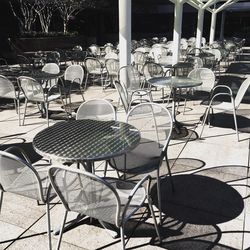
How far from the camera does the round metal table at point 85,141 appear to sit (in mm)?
2287

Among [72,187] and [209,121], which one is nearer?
[72,187]

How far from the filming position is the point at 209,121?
527 cm

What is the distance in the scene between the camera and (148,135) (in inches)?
129

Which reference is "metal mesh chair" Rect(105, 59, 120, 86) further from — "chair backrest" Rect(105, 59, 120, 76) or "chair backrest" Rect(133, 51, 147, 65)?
"chair backrest" Rect(133, 51, 147, 65)

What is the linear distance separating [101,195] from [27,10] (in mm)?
15685

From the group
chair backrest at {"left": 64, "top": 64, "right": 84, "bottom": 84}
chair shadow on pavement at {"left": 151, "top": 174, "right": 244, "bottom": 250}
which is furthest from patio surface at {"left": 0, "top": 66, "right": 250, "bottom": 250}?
chair backrest at {"left": 64, "top": 64, "right": 84, "bottom": 84}

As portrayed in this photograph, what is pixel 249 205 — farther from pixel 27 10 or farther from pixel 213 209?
pixel 27 10

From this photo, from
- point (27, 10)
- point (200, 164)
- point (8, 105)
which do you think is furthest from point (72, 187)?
point (27, 10)

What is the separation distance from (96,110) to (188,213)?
1.43m

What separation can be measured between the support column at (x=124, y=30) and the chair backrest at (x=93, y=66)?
1.78 m

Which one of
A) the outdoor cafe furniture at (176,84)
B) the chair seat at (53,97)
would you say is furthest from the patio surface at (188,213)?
the chair seat at (53,97)

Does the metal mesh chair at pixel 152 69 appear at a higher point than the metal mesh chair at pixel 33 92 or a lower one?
higher

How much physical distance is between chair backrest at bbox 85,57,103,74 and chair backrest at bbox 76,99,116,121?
4.65 metres

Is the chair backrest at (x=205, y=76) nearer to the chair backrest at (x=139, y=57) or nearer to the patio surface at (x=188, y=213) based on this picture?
the patio surface at (x=188, y=213)
